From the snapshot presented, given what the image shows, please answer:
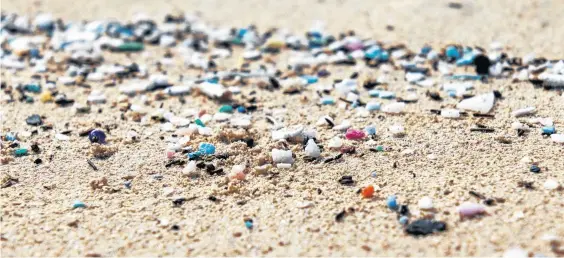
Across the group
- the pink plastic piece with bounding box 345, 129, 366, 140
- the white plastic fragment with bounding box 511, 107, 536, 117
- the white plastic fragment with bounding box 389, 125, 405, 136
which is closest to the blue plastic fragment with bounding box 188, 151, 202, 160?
the pink plastic piece with bounding box 345, 129, 366, 140

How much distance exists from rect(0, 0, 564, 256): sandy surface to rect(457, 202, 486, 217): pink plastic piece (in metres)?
0.04

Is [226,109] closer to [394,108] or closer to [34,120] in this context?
[394,108]

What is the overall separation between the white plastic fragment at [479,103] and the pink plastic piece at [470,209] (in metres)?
1.36

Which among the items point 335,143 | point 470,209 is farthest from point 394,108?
point 470,209

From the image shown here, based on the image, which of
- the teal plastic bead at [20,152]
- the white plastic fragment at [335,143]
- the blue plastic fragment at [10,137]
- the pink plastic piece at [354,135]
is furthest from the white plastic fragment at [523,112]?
the blue plastic fragment at [10,137]

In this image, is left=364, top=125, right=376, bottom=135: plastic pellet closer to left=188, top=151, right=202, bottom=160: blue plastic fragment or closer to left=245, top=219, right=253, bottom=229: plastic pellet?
left=188, top=151, right=202, bottom=160: blue plastic fragment

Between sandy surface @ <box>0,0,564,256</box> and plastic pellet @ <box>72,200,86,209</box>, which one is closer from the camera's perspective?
sandy surface @ <box>0,0,564,256</box>

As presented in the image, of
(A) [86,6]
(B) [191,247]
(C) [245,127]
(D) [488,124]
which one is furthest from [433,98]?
(A) [86,6]

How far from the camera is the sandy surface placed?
312cm

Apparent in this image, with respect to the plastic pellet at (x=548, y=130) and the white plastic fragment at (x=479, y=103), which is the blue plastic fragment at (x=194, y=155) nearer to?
the white plastic fragment at (x=479, y=103)

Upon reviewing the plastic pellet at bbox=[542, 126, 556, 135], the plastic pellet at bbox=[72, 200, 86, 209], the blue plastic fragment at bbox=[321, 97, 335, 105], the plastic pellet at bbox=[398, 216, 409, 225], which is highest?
the blue plastic fragment at bbox=[321, 97, 335, 105]

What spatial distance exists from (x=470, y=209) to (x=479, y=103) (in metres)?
1.47

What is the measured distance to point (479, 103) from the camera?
4547 mm

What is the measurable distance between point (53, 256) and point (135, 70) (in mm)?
2906
